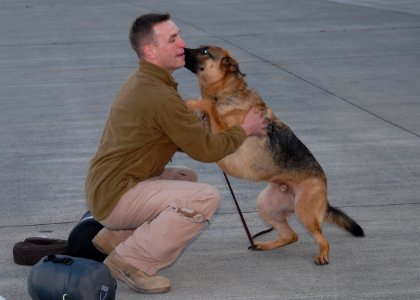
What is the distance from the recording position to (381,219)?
6738 millimetres

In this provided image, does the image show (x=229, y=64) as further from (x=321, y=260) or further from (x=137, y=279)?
(x=137, y=279)

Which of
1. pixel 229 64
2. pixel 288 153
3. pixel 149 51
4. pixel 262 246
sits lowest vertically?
pixel 262 246

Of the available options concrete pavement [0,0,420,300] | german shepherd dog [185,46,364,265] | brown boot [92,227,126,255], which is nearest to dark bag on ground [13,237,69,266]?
concrete pavement [0,0,420,300]

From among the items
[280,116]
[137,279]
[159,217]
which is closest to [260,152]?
[159,217]

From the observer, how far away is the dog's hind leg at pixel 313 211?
5805 millimetres

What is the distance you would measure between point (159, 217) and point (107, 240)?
0.53m

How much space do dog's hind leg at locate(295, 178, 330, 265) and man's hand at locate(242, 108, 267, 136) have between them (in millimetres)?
489

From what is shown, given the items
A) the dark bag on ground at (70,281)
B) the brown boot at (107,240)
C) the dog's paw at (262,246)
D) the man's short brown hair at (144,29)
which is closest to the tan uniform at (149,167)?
the man's short brown hair at (144,29)

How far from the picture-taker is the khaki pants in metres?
5.21

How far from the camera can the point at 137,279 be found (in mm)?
5328

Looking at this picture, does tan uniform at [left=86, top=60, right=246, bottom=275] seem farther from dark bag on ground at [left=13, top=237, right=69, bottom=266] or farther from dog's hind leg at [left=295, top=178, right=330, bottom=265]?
dog's hind leg at [left=295, top=178, right=330, bottom=265]

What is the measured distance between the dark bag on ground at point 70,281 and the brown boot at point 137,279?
39cm

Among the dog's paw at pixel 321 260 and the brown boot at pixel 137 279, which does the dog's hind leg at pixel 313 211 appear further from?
the brown boot at pixel 137 279

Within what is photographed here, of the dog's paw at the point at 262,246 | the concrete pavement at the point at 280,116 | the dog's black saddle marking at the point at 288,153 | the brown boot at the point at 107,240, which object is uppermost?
the dog's black saddle marking at the point at 288,153
